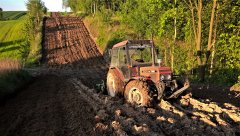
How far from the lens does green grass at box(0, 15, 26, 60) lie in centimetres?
4616

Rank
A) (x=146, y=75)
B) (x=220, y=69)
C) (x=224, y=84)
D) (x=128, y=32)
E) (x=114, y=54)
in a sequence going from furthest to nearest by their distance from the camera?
(x=128, y=32) < (x=220, y=69) < (x=224, y=84) < (x=114, y=54) < (x=146, y=75)

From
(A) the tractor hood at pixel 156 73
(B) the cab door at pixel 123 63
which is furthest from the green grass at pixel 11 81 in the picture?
(A) the tractor hood at pixel 156 73

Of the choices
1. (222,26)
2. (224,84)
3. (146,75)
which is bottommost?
(224,84)

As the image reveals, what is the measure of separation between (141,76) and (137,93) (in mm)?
674

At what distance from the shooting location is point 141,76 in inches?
471

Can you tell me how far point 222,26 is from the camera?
23.0 metres

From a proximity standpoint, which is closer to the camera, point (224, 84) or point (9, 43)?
point (224, 84)

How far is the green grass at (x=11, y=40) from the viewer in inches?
1817

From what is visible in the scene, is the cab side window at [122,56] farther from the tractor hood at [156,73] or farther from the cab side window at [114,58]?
the tractor hood at [156,73]

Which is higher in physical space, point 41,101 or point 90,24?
point 90,24

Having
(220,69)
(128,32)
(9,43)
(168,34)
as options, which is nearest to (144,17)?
(168,34)

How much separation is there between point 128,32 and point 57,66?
1010cm

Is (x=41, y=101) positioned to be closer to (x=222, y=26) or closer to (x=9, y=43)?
(x=222, y=26)

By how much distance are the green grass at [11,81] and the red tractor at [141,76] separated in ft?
18.7
